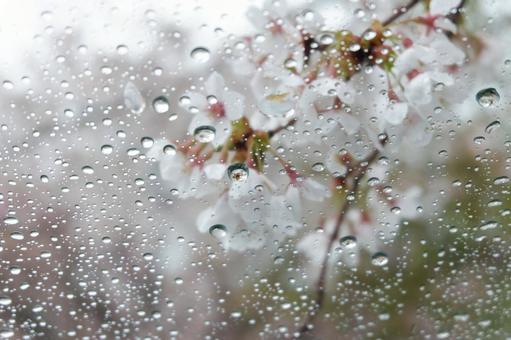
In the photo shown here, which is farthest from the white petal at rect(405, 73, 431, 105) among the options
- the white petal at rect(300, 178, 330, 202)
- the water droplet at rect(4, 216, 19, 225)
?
the water droplet at rect(4, 216, 19, 225)

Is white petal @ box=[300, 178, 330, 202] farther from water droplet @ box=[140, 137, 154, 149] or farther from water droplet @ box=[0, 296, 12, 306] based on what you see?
water droplet @ box=[0, 296, 12, 306]

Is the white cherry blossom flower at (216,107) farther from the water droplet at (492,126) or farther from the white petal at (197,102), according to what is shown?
the water droplet at (492,126)

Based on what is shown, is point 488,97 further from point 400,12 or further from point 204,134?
point 204,134

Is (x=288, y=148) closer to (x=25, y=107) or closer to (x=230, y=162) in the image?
(x=230, y=162)

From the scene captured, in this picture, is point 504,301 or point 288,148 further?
point 504,301

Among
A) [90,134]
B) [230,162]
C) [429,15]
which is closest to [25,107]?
[90,134]

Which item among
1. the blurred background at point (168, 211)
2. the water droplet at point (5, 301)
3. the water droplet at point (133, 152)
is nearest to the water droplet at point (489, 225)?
the blurred background at point (168, 211)

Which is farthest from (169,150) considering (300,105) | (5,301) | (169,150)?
(5,301)

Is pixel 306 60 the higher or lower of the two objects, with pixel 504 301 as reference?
higher
